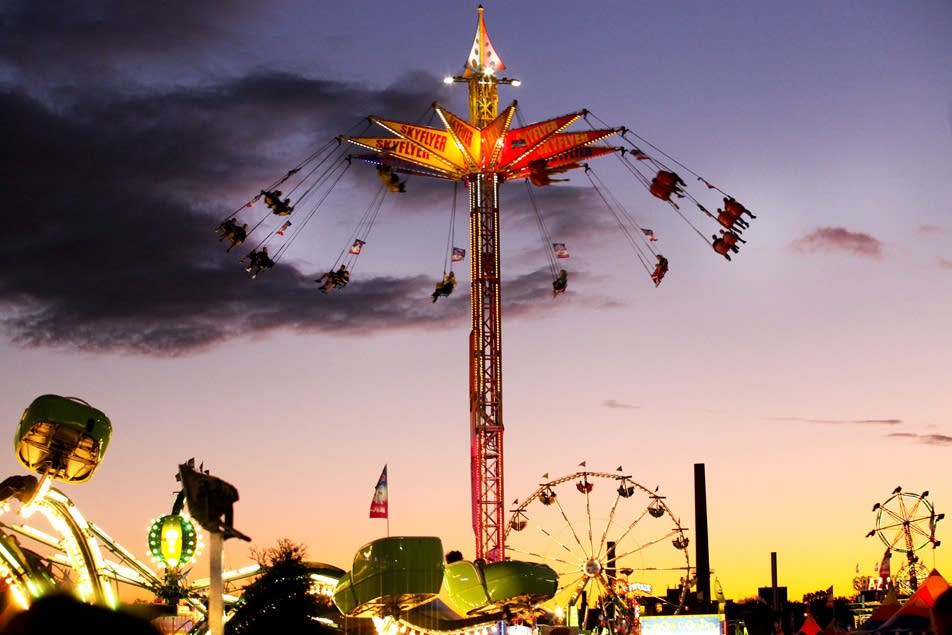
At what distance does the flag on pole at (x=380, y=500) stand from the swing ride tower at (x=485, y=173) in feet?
34.7

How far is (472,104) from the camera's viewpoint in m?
51.9

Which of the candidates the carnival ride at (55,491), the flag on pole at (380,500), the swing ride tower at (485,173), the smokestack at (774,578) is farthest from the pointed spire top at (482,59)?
the smokestack at (774,578)

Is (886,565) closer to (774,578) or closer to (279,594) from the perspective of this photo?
(774,578)

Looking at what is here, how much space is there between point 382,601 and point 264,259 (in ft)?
74.1

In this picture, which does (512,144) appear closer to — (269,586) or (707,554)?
(269,586)

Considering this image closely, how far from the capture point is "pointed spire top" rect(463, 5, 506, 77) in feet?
171

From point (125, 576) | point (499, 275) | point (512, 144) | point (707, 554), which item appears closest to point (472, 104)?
point (512, 144)

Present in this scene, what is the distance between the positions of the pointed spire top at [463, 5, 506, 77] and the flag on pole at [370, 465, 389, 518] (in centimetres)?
1985

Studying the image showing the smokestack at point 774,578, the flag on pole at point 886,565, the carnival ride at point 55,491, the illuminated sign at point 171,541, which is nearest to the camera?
the carnival ride at point 55,491

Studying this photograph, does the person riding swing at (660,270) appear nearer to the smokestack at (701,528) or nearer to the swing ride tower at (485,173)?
the swing ride tower at (485,173)

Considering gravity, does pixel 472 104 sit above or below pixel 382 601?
Result: above

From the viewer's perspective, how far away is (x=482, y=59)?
52094mm

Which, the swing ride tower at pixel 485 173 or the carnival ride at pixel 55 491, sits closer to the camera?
the carnival ride at pixel 55 491

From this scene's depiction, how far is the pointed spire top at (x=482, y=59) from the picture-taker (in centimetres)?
5216
